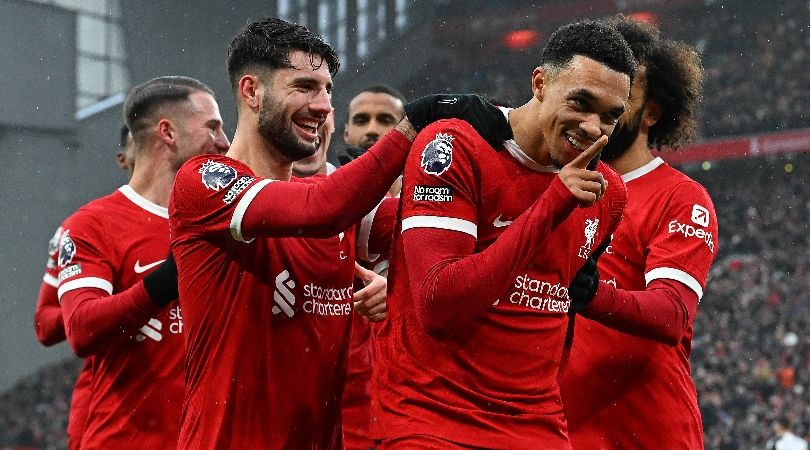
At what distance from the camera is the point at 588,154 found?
8.54 feet

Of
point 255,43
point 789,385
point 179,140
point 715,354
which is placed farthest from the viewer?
point 715,354

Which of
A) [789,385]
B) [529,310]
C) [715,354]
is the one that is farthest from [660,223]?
[715,354]

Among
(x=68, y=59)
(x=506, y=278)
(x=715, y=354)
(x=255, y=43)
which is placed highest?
(x=255, y=43)

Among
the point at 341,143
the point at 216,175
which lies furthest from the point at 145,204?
the point at 341,143

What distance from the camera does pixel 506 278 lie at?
8.52 ft

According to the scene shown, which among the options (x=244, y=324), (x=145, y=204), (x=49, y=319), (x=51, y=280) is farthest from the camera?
(x=51, y=280)

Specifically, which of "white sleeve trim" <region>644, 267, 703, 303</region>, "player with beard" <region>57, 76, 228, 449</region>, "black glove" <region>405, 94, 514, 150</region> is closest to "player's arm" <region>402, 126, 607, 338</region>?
"black glove" <region>405, 94, 514, 150</region>

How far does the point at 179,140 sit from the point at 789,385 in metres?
15.7

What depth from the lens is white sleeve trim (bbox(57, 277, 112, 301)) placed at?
13.1 ft

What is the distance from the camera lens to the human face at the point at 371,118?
5762mm

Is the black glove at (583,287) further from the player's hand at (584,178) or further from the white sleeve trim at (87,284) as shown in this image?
the white sleeve trim at (87,284)

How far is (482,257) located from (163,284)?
1308 mm

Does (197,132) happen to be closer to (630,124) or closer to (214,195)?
(214,195)

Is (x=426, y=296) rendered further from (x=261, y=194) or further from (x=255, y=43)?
(x=255, y=43)
